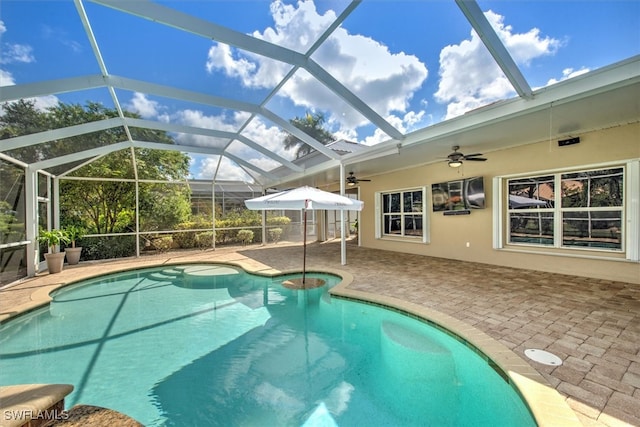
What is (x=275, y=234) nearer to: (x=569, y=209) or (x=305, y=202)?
(x=305, y=202)

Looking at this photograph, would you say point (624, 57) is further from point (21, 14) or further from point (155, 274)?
point (155, 274)

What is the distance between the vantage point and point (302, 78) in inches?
208

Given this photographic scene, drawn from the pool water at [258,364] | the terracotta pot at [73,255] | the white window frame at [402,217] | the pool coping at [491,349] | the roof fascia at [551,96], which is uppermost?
the roof fascia at [551,96]

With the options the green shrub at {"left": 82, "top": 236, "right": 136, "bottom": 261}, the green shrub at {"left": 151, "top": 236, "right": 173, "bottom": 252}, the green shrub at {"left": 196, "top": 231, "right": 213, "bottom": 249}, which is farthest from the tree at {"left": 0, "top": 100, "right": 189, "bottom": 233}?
the green shrub at {"left": 196, "top": 231, "right": 213, "bottom": 249}

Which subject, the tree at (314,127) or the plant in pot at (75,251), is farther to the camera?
the plant in pot at (75,251)

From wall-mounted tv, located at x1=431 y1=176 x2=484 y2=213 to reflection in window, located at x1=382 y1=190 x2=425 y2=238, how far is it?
2.14 ft

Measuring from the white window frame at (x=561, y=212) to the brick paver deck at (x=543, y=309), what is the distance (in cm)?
64

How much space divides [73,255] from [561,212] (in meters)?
14.1

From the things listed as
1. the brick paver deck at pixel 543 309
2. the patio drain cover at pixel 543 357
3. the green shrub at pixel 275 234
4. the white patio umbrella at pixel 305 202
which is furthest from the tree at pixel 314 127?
the green shrub at pixel 275 234

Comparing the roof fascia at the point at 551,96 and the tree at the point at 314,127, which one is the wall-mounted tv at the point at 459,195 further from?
the tree at the point at 314,127

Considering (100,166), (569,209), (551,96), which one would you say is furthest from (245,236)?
(551,96)

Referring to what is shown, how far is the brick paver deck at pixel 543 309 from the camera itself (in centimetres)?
240

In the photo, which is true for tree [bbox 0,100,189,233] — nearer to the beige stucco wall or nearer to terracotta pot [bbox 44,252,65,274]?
terracotta pot [bbox 44,252,65,274]

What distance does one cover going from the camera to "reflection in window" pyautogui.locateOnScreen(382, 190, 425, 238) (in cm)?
966
